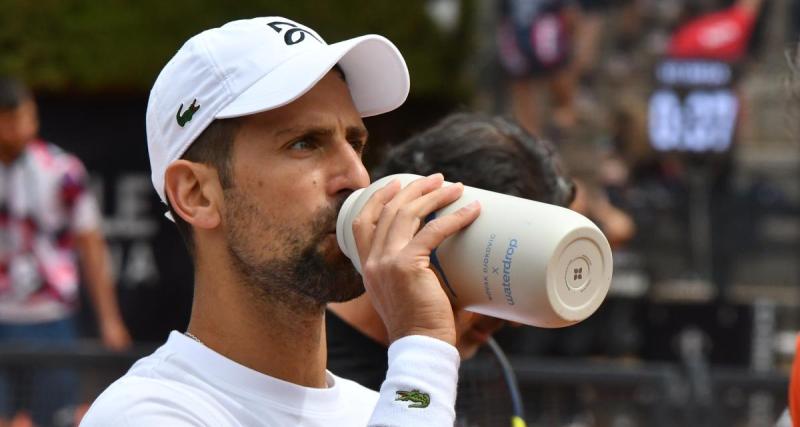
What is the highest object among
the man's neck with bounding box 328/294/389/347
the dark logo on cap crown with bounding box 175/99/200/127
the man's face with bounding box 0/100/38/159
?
the dark logo on cap crown with bounding box 175/99/200/127

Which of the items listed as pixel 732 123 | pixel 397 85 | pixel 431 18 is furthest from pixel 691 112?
pixel 397 85

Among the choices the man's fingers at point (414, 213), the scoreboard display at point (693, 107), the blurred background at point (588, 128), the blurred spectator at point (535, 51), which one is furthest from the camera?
the blurred spectator at point (535, 51)

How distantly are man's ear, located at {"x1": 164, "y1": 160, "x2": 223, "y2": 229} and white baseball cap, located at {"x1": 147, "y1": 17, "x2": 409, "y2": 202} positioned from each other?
0.9 inches

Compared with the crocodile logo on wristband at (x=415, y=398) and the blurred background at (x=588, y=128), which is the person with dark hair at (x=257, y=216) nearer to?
the crocodile logo on wristband at (x=415, y=398)

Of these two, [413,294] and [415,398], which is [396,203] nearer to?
[413,294]

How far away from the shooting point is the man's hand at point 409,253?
202cm

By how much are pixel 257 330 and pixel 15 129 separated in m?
4.60

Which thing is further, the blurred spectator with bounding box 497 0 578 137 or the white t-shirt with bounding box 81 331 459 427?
the blurred spectator with bounding box 497 0 578 137

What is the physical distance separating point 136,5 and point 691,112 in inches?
162

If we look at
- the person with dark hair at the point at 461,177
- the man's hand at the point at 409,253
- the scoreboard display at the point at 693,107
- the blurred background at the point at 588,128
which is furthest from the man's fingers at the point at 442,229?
the scoreboard display at the point at 693,107

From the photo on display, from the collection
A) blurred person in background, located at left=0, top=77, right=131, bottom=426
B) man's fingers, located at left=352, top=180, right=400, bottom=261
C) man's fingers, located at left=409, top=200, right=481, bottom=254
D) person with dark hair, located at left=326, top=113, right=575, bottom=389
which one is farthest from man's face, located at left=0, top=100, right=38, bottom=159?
man's fingers, located at left=409, top=200, right=481, bottom=254

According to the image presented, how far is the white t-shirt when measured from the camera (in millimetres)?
1987

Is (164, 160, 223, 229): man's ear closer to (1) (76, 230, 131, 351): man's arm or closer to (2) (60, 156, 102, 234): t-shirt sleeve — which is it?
(2) (60, 156, 102, 234): t-shirt sleeve

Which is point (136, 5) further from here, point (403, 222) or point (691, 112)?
point (403, 222)
